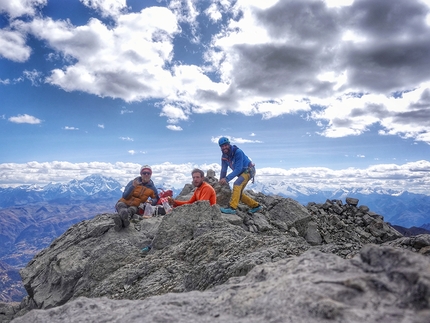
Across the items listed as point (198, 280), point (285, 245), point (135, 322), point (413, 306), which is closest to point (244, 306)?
point (135, 322)

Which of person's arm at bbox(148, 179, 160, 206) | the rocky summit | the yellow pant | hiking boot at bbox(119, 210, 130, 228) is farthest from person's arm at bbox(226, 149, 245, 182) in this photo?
hiking boot at bbox(119, 210, 130, 228)

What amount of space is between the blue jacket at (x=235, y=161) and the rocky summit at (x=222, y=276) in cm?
298

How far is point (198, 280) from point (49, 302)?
9249 mm

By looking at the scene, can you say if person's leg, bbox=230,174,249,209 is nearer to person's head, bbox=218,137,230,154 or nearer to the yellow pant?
the yellow pant

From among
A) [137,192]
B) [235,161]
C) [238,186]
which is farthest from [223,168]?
[137,192]

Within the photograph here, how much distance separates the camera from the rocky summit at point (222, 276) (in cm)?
310

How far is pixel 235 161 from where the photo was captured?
17719 millimetres

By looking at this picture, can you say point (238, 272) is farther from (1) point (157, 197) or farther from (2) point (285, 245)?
(1) point (157, 197)

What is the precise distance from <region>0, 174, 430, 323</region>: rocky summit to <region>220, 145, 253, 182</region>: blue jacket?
117 inches

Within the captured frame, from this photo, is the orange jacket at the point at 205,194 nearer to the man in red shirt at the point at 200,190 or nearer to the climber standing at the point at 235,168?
the man in red shirt at the point at 200,190

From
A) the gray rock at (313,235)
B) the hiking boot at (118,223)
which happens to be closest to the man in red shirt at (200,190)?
the hiking boot at (118,223)

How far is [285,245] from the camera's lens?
815 centimetres

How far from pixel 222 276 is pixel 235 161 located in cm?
1144

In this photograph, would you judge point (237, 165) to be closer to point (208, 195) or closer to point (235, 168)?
point (235, 168)
